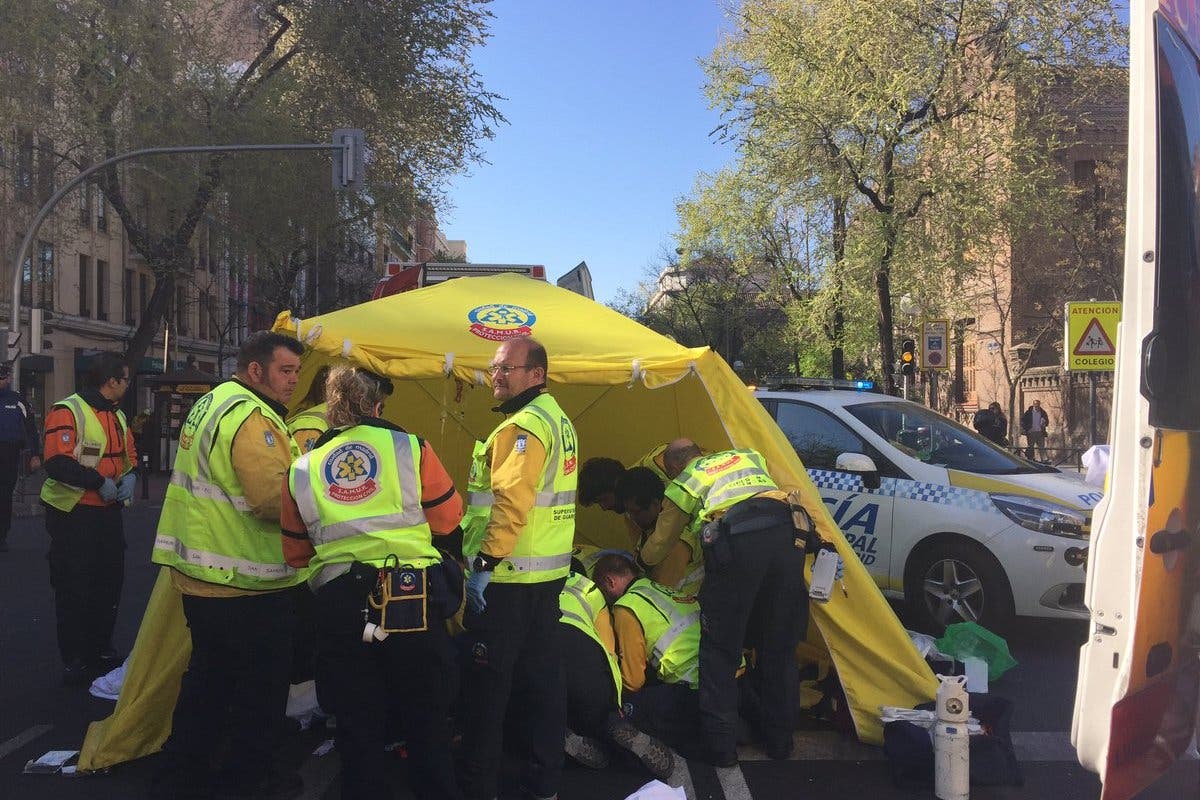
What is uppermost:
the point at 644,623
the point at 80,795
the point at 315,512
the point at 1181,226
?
the point at 1181,226

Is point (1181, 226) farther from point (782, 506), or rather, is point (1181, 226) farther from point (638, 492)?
point (638, 492)

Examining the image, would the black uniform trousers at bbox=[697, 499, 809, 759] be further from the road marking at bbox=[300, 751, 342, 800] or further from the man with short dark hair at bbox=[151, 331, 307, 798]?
the man with short dark hair at bbox=[151, 331, 307, 798]

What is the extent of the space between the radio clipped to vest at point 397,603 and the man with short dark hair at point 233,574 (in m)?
0.68

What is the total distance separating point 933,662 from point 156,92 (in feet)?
60.2

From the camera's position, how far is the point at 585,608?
5.03 metres

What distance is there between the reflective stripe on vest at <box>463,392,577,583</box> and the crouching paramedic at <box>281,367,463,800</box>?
0.76 ft

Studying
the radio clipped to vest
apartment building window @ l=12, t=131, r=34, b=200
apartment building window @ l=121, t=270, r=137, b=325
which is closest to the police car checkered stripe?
the radio clipped to vest

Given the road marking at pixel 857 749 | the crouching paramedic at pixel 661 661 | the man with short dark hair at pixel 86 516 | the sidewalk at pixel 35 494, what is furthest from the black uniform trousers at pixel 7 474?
the road marking at pixel 857 749

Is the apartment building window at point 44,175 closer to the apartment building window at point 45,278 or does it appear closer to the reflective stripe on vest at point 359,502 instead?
the apartment building window at point 45,278

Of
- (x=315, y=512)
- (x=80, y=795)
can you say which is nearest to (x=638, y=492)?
(x=315, y=512)

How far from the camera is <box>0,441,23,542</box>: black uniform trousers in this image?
11.1 metres

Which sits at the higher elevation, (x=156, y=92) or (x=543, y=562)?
(x=156, y=92)

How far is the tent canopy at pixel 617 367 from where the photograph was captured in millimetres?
5141

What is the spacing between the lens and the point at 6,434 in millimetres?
11117
